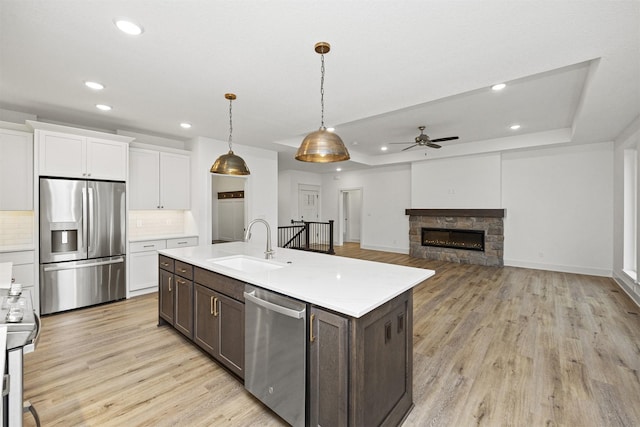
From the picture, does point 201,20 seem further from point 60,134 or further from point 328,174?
point 328,174

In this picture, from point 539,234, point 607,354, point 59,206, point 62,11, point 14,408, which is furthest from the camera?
point 539,234

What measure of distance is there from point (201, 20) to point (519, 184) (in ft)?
22.9

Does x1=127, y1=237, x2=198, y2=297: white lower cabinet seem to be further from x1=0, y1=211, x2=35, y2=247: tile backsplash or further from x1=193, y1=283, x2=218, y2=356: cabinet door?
x1=193, y1=283, x2=218, y2=356: cabinet door

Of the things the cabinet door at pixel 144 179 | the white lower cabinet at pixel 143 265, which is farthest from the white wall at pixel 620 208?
the cabinet door at pixel 144 179

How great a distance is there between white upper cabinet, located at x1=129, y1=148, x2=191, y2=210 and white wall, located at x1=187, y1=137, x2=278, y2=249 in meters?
0.16

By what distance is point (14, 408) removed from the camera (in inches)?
46.8

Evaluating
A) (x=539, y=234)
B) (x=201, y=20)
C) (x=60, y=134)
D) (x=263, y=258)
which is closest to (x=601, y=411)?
(x=263, y=258)

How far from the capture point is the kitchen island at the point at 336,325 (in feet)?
4.92

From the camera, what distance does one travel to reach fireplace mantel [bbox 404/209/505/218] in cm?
656

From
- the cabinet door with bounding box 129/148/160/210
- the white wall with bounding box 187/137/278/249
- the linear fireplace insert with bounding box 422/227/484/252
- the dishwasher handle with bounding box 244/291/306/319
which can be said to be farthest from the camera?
the linear fireplace insert with bounding box 422/227/484/252

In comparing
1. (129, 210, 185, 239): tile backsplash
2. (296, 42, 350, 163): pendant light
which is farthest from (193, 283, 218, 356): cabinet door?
(129, 210, 185, 239): tile backsplash

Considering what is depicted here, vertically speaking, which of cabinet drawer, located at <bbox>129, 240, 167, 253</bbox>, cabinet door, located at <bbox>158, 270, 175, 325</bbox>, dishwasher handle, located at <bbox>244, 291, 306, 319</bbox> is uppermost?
cabinet drawer, located at <bbox>129, 240, 167, 253</bbox>

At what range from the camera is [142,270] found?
454cm

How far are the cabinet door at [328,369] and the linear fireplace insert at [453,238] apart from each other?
6.52 meters
